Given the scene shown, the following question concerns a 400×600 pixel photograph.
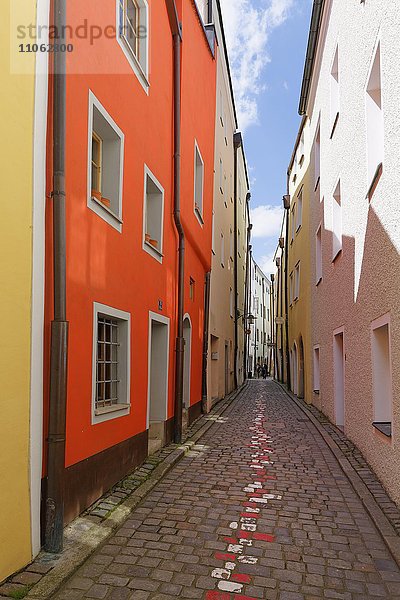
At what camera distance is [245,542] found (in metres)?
4.75

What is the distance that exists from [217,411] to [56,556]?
35.2 ft

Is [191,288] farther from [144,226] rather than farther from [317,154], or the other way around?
[317,154]

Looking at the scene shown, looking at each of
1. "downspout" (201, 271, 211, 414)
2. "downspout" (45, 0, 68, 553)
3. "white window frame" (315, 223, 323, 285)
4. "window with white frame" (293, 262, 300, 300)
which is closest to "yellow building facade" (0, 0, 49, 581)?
"downspout" (45, 0, 68, 553)

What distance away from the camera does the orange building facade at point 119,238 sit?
5.13m

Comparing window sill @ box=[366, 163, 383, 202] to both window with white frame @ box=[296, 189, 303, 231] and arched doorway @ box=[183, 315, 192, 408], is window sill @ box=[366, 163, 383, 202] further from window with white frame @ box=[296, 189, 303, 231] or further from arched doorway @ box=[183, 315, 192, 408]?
window with white frame @ box=[296, 189, 303, 231]

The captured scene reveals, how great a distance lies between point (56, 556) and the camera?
4199 mm

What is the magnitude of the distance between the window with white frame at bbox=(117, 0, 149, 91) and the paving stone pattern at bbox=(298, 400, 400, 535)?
6461 millimetres

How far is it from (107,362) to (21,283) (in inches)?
98.3

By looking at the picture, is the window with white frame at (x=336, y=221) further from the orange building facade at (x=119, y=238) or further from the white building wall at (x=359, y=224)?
the orange building facade at (x=119, y=238)

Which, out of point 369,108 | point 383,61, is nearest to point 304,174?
point 369,108

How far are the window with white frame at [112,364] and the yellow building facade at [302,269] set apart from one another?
10242 millimetres

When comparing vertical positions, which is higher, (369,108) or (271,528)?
(369,108)

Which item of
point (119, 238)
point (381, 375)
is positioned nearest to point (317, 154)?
point (381, 375)

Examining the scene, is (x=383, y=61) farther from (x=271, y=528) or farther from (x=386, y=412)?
(x=271, y=528)
